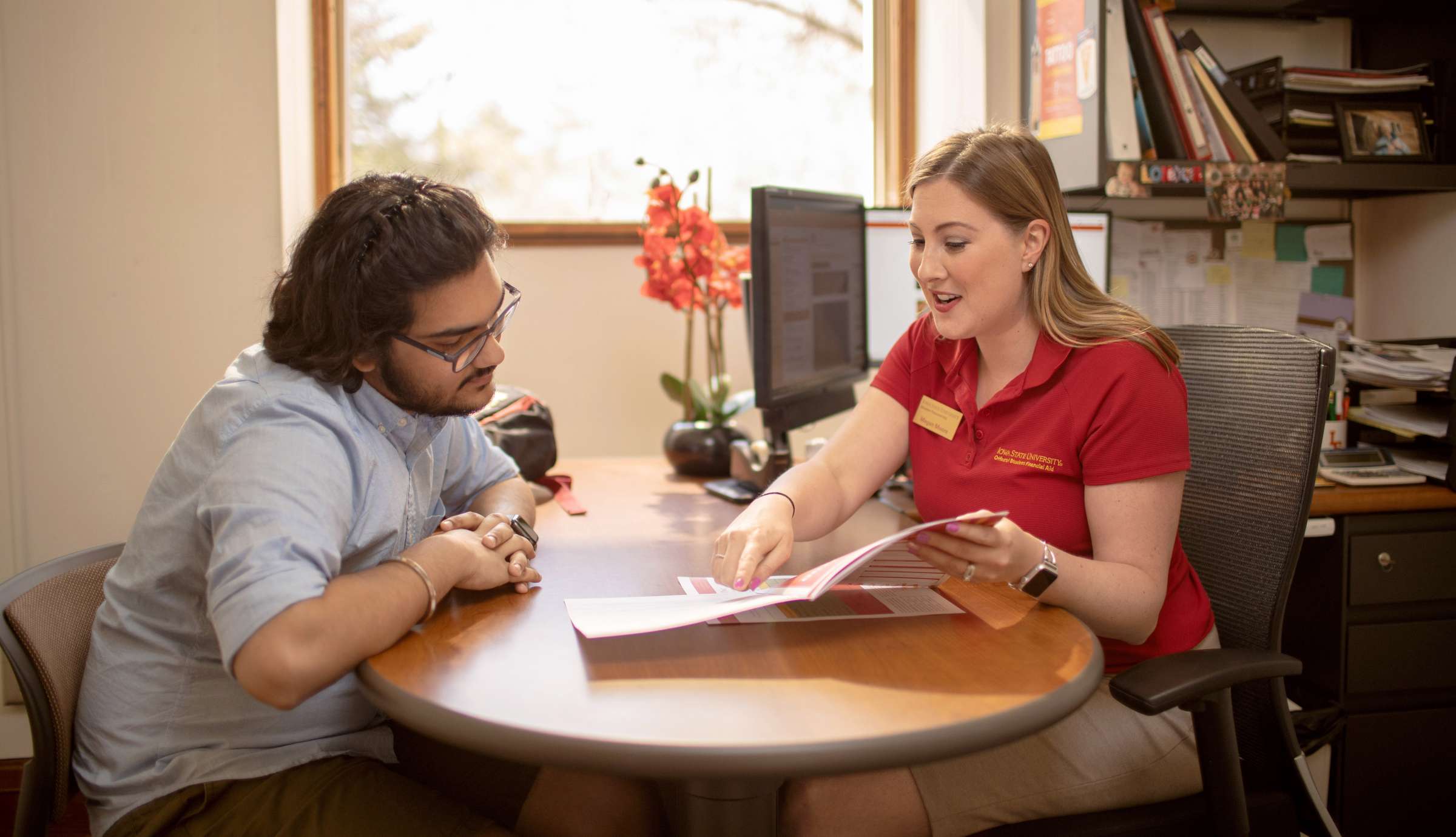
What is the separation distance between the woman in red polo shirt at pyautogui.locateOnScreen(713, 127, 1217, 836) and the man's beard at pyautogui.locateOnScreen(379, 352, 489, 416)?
35cm

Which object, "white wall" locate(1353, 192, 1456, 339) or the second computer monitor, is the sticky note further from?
the second computer monitor

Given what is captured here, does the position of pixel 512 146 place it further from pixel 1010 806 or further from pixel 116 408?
pixel 1010 806

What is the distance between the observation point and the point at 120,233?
2309mm

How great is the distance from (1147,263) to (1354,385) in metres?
0.59

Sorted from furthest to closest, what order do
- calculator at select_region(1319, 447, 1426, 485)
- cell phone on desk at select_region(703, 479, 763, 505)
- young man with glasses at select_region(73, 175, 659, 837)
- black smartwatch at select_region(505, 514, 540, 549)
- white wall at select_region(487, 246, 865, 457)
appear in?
white wall at select_region(487, 246, 865, 457) < calculator at select_region(1319, 447, 1426, 485) < cell phone on desk at select_region(703, 479, 763, 505) < black smartwatch at select_region(505, 514, 540, 549) < young man with glasses at select_region(73, 175, 659, 837)

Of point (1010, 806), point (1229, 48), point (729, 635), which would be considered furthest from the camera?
point (1229, 48)

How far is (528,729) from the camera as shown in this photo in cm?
80

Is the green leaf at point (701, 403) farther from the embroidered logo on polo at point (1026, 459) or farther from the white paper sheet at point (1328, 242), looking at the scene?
the white paper sheet at point (1328, 242)

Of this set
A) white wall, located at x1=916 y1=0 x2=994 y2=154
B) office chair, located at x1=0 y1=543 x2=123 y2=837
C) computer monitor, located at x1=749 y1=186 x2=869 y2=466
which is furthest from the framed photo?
office chair, located at x1=0 y1=543 x2=123 y2=837

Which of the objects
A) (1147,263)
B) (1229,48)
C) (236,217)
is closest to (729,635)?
(236,217)

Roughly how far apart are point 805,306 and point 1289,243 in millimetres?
1526

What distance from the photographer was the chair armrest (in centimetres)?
101

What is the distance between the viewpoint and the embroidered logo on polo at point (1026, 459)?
1.32 m

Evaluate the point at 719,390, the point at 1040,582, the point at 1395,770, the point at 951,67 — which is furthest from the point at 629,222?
the point at 1395,770
